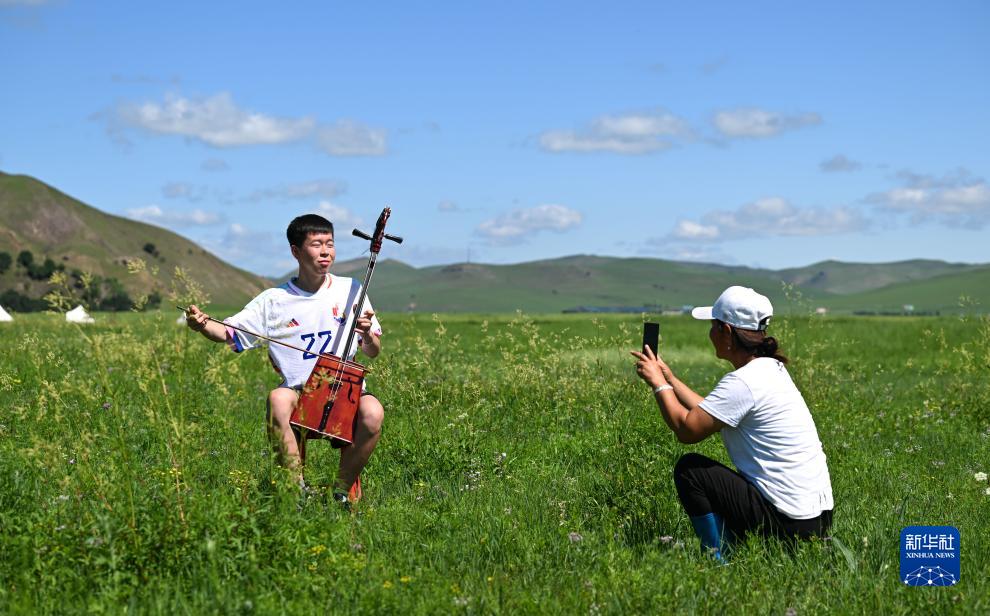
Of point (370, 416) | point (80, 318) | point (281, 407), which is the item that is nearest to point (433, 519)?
point (370, 416)

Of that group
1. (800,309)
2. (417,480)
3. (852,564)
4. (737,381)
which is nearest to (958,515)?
(852,564)

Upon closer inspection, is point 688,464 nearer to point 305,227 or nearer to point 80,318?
point 305,227

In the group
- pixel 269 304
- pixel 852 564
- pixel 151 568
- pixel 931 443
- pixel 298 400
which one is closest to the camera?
pixel 151 568

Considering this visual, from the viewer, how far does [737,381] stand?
5.39 metres

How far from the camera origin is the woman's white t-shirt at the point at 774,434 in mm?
5363

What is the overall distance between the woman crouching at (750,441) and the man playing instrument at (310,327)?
2.25 meters

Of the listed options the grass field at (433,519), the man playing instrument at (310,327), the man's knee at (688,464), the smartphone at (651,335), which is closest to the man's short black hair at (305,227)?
the man playing instrument at (310,327)

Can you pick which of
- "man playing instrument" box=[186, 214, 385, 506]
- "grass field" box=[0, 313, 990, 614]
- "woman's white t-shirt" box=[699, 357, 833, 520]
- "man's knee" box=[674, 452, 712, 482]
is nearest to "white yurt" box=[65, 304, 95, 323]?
"grass field" box=[0, 313, 990, 614]

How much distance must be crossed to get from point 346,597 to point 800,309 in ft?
33.6

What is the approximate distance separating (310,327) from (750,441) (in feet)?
10.9

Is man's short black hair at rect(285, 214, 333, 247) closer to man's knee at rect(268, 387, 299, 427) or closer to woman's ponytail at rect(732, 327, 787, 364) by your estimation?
man's knee at rect(268, 387, 299, 427)

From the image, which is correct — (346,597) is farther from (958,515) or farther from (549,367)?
(549,367)

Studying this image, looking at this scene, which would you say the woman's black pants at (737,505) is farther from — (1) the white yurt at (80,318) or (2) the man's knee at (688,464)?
(1) the white yurt at (80,318)

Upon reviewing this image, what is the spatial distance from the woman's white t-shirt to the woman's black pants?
61 mm
